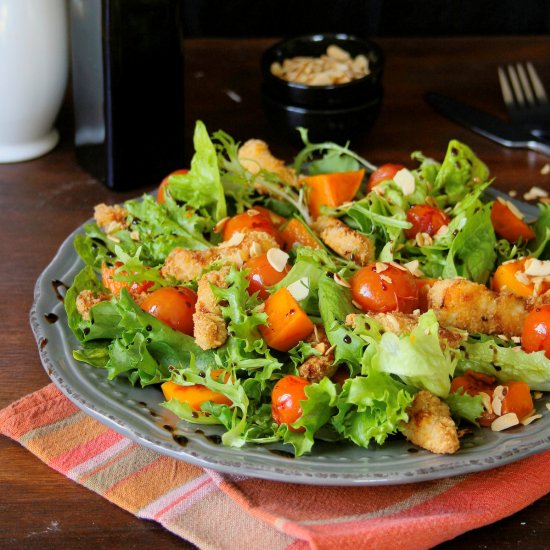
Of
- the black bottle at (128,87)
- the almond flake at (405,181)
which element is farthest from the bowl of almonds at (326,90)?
the almond flake at (405,181)

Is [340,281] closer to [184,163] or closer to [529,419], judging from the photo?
[529,419]

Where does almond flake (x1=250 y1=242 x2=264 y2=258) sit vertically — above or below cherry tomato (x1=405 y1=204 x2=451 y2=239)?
above

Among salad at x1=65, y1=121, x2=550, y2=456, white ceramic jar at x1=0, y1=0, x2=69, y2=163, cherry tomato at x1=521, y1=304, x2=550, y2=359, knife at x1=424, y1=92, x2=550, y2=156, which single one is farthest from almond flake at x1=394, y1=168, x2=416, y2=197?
white ceramic jar at x1=0, y1=0, x2=69, y2=163

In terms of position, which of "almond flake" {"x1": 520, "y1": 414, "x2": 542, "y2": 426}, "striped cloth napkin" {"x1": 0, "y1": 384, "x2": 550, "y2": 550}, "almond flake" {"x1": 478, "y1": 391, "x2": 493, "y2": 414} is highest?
"almond flake" {"x1": 478, "y1": 391, "x2": 493, "y2": 414}

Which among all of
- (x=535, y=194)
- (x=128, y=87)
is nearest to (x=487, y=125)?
(x=535, y=194)

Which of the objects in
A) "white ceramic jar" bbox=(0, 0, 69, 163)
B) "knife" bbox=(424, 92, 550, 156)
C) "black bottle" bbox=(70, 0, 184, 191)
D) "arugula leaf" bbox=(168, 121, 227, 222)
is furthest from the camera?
"knife" bbox=(424, 92, 550, 156)

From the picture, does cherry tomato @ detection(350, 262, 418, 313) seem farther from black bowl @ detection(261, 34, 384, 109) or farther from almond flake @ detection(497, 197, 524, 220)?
black bowl @ detection(261, 34, 384, 109)

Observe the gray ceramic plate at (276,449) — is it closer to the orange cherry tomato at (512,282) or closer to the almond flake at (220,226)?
the orange cherry tomato at (512,282)
